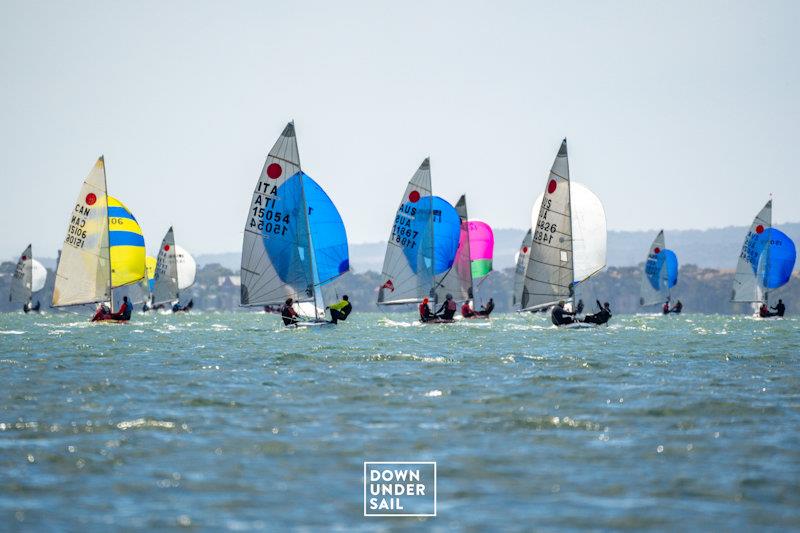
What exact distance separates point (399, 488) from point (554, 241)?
38.7 metres

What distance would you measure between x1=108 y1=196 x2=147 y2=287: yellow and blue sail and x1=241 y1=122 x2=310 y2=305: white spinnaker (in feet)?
53.4

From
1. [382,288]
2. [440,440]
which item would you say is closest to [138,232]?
[382,288]

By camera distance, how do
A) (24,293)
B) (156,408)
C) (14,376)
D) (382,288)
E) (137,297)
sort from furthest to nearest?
(24,293)
(137,297)
(382,288)
(14,376)
(156,408)

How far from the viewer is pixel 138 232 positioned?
6225cm

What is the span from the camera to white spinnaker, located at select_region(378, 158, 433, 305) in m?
58.3

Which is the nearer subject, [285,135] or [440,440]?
[440,440]

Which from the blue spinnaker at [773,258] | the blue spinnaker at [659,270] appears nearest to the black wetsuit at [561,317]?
the blue spinnaker at [773,258]

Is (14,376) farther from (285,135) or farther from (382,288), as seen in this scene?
(382,288)

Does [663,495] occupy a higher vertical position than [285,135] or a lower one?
lower

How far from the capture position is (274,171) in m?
45.4

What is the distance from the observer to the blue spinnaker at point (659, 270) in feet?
364

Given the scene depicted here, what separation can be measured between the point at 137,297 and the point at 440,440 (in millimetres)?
94035

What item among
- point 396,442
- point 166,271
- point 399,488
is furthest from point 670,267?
point 399,488

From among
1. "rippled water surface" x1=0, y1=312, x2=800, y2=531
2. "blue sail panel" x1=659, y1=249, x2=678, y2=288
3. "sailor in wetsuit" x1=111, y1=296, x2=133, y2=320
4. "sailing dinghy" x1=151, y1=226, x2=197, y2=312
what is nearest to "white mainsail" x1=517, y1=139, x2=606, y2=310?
"sailor in wetsuit" x1=111, y1=296, x2=133, y2=320
